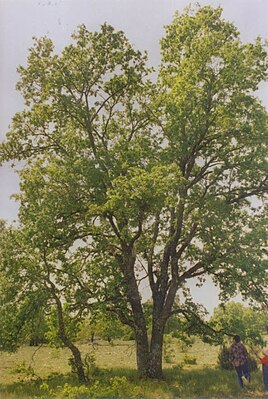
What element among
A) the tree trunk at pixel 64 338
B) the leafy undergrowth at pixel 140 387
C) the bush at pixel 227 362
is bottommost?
the leafy undergrowth at pixel 140 387

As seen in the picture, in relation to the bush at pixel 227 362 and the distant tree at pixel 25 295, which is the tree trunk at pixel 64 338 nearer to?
the distant tree at pixel 25 295

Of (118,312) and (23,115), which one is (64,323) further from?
(23,115)

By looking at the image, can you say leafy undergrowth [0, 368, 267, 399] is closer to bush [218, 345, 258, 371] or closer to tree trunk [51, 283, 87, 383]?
tree trunk [51, 283, 87, 383]

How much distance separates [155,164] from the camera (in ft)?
60.4

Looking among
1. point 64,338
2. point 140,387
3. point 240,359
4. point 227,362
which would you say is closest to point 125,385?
point 140,387

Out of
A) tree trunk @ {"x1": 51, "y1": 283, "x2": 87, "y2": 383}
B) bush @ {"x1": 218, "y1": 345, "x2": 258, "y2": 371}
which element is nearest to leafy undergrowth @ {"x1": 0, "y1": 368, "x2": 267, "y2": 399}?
tree trunk @ {"x1": 51, "y1": 283, "x2": 87, "y2": 383}

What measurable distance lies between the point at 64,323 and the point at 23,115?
10119mm

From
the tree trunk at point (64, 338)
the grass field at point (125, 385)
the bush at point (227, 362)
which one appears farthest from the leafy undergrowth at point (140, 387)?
the bush at point (227, 362)

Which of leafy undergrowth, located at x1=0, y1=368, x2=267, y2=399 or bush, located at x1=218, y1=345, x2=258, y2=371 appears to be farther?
bush, located at x1=218, y1=345, x2=258, y2=371

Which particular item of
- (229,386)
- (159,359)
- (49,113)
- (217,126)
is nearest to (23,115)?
(49,113)

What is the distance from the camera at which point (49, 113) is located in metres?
19.2

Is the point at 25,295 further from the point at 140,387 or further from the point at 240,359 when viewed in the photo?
the point at 240,359

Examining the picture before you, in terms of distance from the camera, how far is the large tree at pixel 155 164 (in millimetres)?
17469

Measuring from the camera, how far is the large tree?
1747 centimetres
